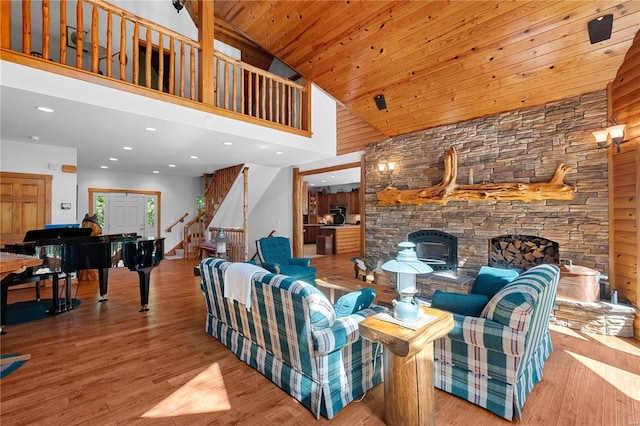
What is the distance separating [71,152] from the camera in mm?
5391

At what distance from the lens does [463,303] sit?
2.16m

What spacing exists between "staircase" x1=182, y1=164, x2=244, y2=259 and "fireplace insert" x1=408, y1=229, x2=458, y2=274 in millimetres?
4346

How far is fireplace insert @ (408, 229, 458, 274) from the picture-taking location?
4.59 m

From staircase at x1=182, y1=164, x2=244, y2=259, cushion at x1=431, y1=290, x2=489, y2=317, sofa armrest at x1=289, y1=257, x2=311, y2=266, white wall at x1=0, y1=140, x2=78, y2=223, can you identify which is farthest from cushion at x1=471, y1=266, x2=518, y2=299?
white wall at x1=0, y1=140, x2=78, y2=223

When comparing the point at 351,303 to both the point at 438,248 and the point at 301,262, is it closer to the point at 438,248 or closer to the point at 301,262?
the point at 301,262

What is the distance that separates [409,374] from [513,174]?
344cm

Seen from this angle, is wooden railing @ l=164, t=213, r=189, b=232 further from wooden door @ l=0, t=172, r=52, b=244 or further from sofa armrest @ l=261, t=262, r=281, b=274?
sofa armrest @ l=261, t=262, r=281, b=274

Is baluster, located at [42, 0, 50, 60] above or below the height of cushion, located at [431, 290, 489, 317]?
above

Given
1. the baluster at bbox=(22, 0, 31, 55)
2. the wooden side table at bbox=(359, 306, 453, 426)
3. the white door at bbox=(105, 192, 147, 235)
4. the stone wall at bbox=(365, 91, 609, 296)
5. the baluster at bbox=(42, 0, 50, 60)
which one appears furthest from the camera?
the white door at bbox=(105, 192, 147, 235)

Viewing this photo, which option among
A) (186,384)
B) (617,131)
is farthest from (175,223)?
(617,131)

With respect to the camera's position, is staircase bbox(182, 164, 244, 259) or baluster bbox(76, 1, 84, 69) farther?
staircase bbox(182, 164, 244, 259)

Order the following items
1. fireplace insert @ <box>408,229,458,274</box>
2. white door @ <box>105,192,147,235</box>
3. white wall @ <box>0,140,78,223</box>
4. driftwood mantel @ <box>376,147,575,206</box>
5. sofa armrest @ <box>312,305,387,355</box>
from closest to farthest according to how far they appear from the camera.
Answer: sofa armrest @ <box>312,305,387,355</box>, driftwood mantel @ <box>376,147,575,206</box>, fireplace insert @ <box>408,229,458,274</box>, white wall @ <box>0,140,78,223</box>, white door @ <box>105,192,147,235</box>

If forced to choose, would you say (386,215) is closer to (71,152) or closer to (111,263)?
(111,263)

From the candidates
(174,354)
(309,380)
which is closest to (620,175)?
(309,380)
